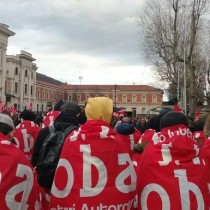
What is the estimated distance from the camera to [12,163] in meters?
3.44

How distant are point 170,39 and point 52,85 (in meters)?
82.5

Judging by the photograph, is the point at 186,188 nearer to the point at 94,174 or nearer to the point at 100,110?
the point at 94,174

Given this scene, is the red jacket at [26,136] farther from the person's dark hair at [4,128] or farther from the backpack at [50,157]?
the person's dark hair at [4,128]

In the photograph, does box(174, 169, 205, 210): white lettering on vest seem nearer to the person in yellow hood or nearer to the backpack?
the person in yellow hood

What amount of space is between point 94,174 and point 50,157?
73cm

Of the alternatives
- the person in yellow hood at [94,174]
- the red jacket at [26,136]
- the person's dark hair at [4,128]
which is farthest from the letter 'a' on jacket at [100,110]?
the red jacket at [26,136]

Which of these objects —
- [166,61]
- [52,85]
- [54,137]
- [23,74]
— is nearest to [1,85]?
[23,74]

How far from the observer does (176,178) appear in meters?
3.81

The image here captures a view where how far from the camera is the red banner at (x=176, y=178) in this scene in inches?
149

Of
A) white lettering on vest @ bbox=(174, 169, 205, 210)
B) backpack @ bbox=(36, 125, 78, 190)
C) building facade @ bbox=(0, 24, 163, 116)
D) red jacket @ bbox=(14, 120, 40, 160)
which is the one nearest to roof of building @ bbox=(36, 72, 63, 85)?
building facade @ bbox=(0, 24, 163, 116)

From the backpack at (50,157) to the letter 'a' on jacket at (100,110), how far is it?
0.54 m

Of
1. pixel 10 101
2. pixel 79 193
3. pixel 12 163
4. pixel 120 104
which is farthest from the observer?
pixel 120 104

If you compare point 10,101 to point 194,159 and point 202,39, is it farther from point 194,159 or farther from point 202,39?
point 194,159

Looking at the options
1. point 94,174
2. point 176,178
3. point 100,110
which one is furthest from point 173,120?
point 94,174
